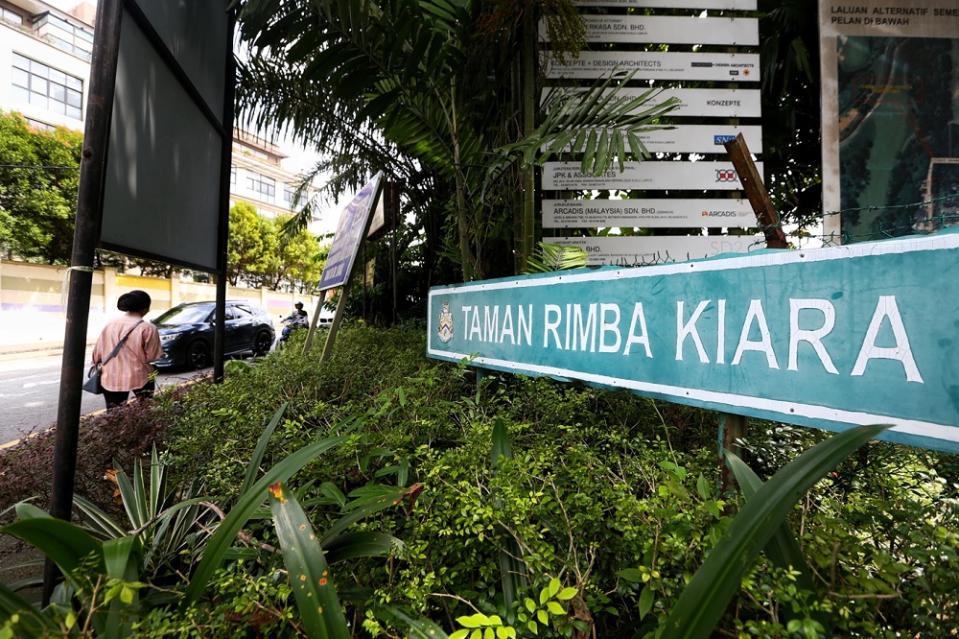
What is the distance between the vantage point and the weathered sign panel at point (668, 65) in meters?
3.20

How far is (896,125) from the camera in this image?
295cm

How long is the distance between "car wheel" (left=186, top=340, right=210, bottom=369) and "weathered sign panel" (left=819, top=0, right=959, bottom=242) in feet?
27.9

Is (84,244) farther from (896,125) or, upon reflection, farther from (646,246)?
(896,125)

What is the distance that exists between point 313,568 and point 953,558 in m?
1.12

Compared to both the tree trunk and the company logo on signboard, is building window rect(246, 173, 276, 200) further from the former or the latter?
the company logo on signboard

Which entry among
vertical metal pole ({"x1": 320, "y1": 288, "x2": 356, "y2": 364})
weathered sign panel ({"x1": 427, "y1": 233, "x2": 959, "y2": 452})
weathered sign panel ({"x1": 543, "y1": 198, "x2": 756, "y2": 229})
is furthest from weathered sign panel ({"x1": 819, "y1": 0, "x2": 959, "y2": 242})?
vertical metal pole ({"x1": 320, "y1": 288, "x2": 356, "y2": 364})

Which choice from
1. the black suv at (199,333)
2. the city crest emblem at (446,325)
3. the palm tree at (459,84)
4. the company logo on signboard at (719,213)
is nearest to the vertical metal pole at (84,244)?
the palm tree at (459,84)

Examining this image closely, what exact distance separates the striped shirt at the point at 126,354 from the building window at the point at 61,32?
31253 millimetres

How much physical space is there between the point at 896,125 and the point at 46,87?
100ft

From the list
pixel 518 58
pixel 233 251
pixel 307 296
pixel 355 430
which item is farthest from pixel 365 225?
pixel 307 296

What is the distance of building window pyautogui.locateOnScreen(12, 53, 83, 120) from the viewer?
18656 millimetres

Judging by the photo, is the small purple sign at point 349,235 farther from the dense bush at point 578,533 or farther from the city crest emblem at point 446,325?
the dense bush at point 578,533

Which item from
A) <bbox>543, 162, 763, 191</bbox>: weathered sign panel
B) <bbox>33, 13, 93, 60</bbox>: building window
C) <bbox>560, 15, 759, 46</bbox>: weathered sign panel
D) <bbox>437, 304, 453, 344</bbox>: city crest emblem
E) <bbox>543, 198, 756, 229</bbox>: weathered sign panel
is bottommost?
<bbox>437, 304, 453, 344</bbox>: city crest emblem

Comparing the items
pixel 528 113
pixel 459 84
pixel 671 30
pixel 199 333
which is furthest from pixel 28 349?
pixel 671 30
